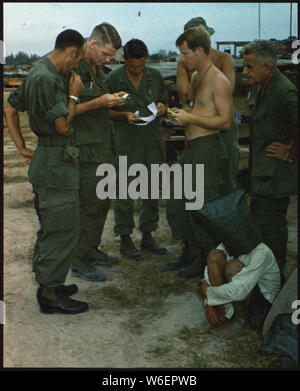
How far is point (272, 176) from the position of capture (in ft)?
12.5

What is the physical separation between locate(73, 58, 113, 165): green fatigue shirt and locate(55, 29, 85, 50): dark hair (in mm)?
878

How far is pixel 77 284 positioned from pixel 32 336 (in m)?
1.03

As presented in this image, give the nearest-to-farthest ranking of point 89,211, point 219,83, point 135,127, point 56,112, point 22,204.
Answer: point 56,112 → point 219,83 → point 89,211 → point 135,127 → point 22,204

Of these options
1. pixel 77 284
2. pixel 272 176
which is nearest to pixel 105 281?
pixel 77 284

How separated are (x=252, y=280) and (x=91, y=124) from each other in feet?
7.19

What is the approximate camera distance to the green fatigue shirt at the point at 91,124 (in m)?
4.50

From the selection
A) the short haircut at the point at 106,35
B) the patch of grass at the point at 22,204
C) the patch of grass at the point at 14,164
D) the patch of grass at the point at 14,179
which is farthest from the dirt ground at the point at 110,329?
the patch of grass at the point at 14,164

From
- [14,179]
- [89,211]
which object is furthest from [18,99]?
[14,179]

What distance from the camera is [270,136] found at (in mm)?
3816

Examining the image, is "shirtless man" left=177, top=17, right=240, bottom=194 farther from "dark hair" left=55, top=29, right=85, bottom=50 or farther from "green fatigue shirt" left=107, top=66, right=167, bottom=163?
"dark hair" left=55, top=29, right=85, bottom=50

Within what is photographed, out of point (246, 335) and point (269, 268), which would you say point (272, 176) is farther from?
point (246, 335)
